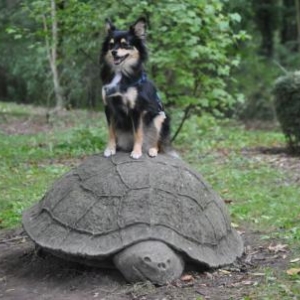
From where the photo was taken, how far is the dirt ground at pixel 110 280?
16.8 feet

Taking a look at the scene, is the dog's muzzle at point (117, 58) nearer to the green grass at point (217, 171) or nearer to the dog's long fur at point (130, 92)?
the dog's long fur at point (130, 92)

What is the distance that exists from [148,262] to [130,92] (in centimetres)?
162

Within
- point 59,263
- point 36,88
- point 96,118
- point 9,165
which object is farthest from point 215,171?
point 36,88

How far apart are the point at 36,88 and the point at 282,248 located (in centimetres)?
1952

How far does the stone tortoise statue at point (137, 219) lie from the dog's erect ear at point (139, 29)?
3.86 feet

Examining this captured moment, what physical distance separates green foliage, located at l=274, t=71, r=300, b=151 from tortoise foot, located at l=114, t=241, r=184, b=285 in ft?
25.7

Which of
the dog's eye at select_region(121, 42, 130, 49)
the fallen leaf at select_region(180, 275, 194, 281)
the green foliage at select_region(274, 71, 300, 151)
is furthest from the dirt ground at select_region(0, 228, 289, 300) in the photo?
the green foliage at select_region(274, 71, 300, 151)

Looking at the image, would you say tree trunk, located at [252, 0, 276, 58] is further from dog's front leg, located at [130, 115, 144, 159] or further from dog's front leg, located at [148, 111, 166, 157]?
dog's front leg, located at [130, 115, 144, 159]

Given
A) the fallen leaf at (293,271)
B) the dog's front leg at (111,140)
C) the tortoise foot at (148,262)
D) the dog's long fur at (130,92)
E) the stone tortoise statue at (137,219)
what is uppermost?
the dog's long fur at (130,92)

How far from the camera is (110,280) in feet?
18.0

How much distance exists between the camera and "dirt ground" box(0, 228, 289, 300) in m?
5.12

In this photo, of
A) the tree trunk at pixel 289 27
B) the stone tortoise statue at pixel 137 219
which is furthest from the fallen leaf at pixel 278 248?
the tree trunk at pixel 289 27

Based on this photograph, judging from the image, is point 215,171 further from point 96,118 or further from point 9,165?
point 96,118

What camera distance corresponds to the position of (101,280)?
5500mm
